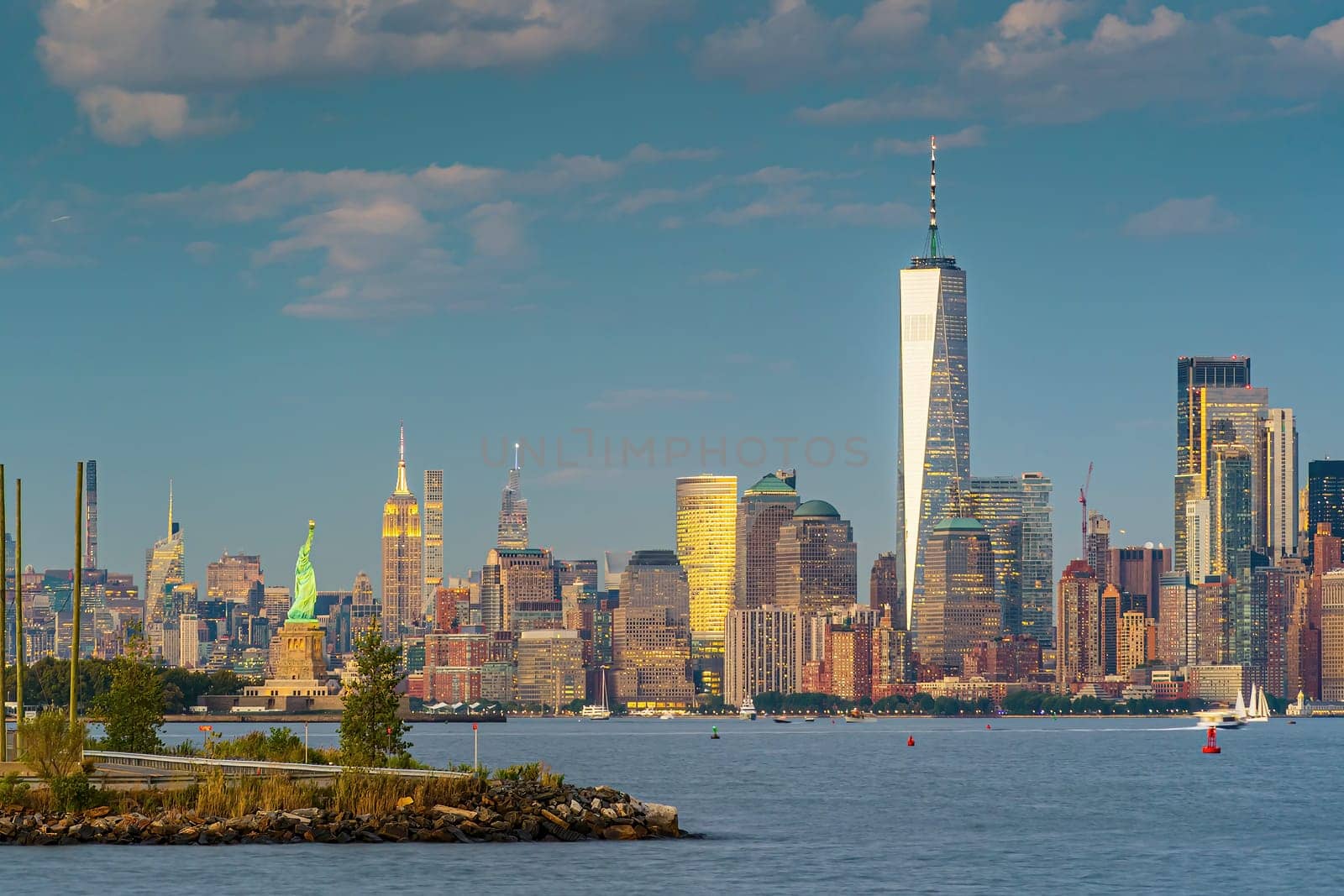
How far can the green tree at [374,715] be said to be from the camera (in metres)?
79.0

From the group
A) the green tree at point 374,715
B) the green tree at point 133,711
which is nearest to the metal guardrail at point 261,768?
the green tree at point 374,715

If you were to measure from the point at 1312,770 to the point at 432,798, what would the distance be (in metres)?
101

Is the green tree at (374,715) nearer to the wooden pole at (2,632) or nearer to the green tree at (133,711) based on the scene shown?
the green tree at (133,711)

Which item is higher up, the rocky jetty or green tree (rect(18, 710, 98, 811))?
green tree (rect(18, 710, 98, 811))

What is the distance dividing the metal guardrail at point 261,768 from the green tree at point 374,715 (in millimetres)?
1820

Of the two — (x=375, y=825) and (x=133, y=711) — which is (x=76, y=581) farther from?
(x=375, y=825)

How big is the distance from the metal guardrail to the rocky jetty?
6.18 feet

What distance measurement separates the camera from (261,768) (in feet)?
247

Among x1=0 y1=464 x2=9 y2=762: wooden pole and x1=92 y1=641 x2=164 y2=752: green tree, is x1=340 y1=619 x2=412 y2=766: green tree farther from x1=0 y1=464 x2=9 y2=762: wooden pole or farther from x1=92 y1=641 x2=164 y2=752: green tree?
x1=0 y1=464 x2=9 y2=762: wooden pole

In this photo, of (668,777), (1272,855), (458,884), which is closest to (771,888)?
(458,884)

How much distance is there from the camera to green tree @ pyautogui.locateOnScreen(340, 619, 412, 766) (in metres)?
79.0

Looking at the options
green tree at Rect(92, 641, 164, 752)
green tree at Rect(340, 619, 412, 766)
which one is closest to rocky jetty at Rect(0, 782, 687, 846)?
green tree at Rect(340, 619, 412, 766)

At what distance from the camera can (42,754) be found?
7456cm

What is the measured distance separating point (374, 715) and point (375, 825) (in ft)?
34.1
